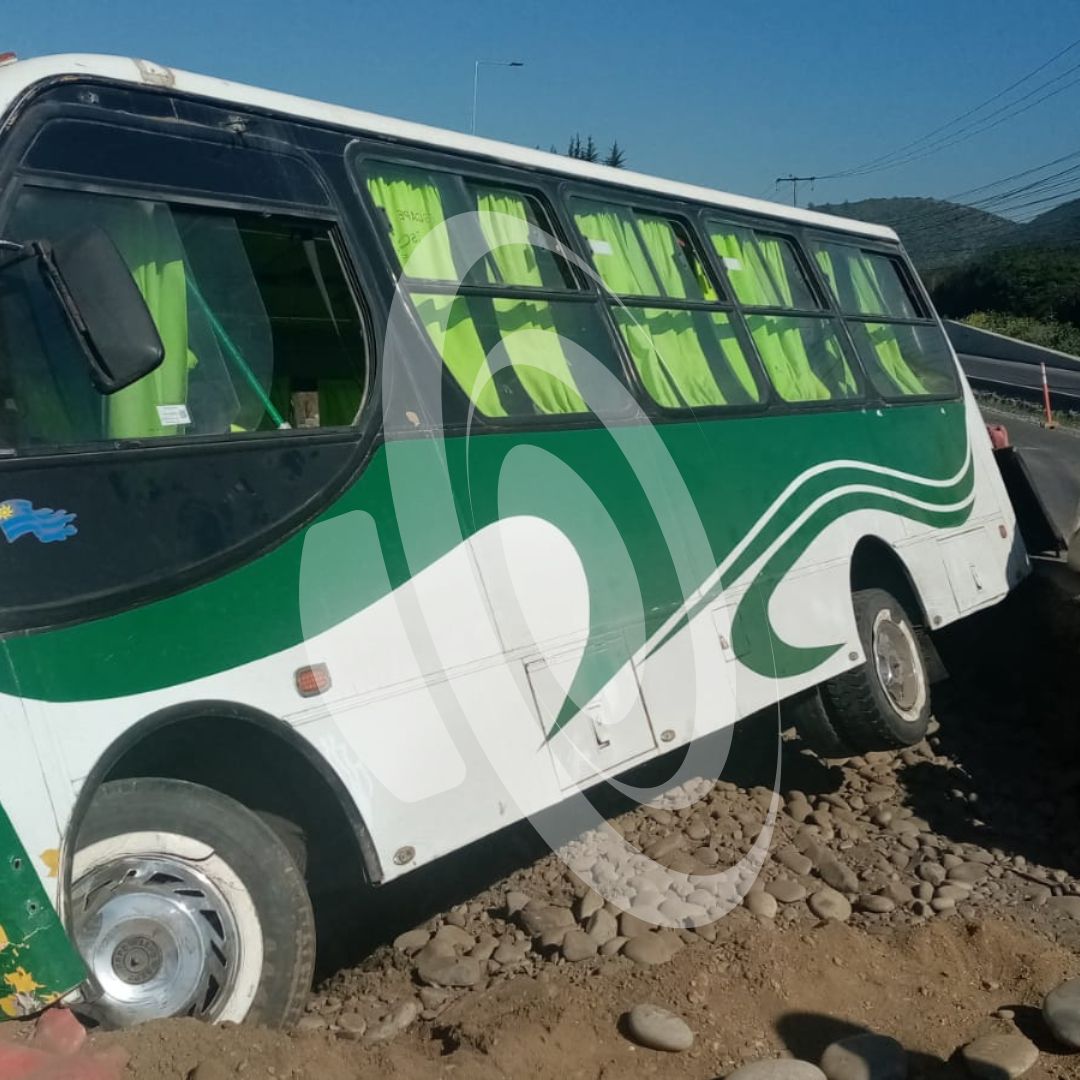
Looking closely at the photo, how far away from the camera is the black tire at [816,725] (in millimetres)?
7242

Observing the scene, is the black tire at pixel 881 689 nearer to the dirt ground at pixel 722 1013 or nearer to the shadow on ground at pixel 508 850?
the shadow on ground at pixel 508 850

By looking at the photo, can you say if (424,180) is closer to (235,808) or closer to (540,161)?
(540,161)

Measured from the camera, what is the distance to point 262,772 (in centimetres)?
429

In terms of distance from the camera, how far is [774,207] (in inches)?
305

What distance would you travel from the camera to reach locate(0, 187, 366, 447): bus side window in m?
3.70

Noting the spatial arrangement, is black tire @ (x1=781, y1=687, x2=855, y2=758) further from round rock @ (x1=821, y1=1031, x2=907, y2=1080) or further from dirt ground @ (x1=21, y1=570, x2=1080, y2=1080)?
round rock @ (x1=821, y1=1031, x2=907, y2=1080)

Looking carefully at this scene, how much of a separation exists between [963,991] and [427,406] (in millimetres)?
2815

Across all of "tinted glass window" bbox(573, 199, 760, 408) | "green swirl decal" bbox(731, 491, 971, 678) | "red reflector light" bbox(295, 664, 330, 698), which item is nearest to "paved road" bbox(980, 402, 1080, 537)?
"green swirl decal" bbox(731, 491, 971, 678)

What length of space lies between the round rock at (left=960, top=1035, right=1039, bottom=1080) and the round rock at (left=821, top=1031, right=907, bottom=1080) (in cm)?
21

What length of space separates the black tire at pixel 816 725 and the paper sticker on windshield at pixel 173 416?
165 inches

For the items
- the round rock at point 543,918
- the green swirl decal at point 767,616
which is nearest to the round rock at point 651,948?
the round rock at point 543,918

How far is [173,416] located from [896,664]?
4887mm

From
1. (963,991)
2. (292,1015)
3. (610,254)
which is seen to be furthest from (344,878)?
(610,254)

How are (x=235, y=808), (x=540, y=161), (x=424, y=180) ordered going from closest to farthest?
1. (x=235, y=808)
2. (x=424, y=180)
3. (x=540, y=161)
